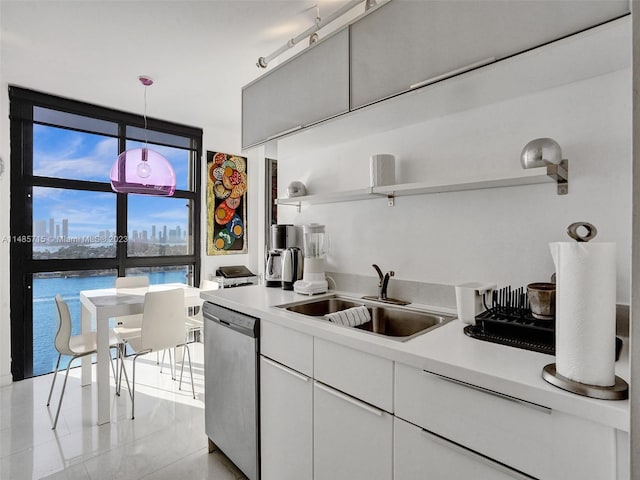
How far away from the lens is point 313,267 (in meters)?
2.04

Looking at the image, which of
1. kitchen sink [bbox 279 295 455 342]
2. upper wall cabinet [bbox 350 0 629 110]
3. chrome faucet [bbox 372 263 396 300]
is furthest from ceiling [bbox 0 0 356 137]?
kitchen sink [bbox 279 295 455 342]

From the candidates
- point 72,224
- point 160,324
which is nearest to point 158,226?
point 72,224

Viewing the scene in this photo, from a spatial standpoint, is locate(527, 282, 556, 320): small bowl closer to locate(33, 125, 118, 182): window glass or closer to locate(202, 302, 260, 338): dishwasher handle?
locate(202, 302, 260, 338): dishwasher handle

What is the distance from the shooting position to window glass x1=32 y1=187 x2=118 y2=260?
326 centimetres

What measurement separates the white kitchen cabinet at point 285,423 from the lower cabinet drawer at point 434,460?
0.42 meters

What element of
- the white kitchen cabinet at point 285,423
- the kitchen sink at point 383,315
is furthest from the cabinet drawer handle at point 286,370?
the kitchen sink at point 383,315

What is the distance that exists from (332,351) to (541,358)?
68 centimetres

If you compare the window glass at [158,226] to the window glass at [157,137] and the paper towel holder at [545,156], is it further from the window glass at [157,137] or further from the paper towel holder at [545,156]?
the paper towel holder at [545,156]

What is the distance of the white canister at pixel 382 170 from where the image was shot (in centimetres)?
173

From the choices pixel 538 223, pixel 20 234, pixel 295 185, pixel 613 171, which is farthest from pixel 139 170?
pixel 613 171

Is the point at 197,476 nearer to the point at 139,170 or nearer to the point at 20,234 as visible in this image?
the point at 139,170

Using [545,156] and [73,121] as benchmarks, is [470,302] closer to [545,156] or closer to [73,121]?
[545,156]

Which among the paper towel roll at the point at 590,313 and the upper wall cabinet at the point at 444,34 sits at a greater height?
the upper wall cabinet at the point at 444,34

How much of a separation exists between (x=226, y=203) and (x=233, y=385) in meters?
3.02
